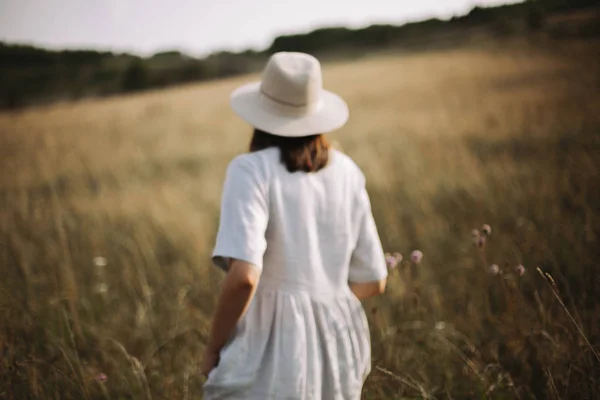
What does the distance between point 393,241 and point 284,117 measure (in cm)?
236

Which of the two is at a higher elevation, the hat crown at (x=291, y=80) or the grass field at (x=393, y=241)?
the hat crown at (x=291, y=80)

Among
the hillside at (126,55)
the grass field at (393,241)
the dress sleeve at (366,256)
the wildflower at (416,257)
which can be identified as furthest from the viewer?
the hillside at (126,55)

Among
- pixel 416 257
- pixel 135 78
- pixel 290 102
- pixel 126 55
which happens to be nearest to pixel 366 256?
pixel 416 257

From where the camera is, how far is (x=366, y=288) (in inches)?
58.9

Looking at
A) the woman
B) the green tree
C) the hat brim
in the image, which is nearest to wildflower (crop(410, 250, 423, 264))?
the woman

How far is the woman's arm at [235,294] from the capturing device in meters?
1.16

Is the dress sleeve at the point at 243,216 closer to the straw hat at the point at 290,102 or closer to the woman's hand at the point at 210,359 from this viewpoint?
the straw hat at the point at 290,102

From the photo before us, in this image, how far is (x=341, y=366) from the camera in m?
1.37

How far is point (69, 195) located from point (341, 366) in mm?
4068

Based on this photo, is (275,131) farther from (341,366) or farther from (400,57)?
(400,57)

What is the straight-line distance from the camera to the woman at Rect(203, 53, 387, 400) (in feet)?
3.92

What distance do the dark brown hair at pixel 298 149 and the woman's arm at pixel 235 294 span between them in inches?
10.9

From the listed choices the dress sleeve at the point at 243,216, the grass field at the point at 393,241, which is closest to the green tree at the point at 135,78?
the grass field at the point at 393,241

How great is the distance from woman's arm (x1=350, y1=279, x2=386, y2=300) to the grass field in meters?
0.25
